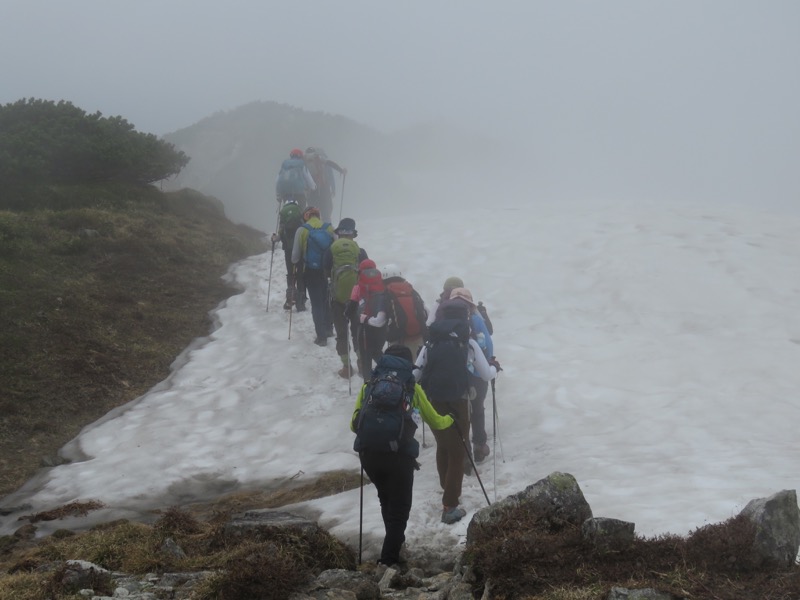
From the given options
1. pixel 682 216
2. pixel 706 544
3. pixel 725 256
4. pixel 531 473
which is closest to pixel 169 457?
pixel 531 473

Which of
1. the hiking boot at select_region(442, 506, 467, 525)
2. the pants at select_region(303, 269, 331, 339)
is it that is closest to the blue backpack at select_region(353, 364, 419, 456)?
the hiking boot at select_region(442, 506, 467, 525)

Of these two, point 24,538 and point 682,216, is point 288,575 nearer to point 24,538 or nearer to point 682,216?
point 24,538

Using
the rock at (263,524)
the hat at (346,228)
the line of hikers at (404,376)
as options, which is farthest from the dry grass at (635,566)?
the hat at (346,228)

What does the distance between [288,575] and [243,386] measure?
8.58 metres

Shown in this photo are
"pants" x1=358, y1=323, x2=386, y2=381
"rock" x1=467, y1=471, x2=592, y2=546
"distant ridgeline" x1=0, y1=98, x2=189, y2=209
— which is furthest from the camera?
"distant ridgeline" x1=0, y1=98, x2=189, y2=209

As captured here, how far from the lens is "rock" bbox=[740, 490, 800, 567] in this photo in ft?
20.1

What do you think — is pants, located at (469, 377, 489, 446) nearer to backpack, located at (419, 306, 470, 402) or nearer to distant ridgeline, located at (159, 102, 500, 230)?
backpack, located at (419, 306, 470, 402)

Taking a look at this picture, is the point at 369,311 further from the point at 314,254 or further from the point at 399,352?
the point at 399,352

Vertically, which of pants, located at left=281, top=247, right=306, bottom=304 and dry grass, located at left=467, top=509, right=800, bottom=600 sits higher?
pants, located at left=281, top=247, right=306, bottom=304

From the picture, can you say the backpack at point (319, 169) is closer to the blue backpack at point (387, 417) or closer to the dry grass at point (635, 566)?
the blue backpack at point (387, 417)

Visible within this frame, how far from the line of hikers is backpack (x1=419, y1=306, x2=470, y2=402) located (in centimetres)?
1

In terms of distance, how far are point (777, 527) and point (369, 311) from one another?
7.45 meters

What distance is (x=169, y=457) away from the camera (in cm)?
1202

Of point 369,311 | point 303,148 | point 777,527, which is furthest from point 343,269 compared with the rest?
point 303,148
